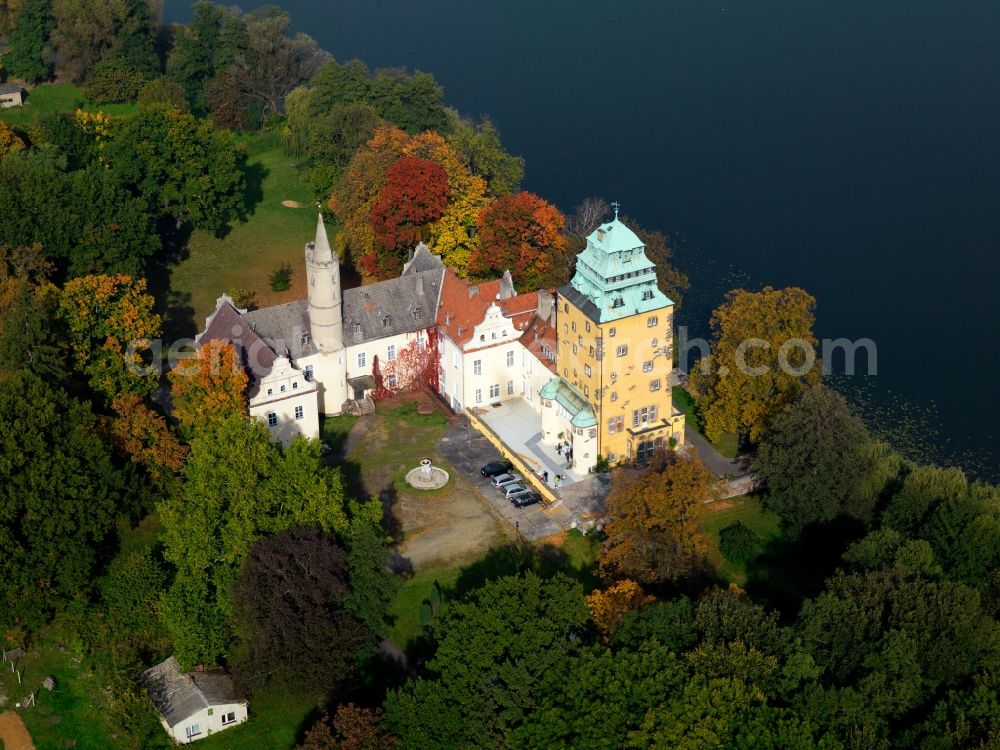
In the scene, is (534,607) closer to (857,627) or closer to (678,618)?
(678,618)

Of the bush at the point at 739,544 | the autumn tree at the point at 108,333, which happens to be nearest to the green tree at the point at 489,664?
the bush at the point at 739,544

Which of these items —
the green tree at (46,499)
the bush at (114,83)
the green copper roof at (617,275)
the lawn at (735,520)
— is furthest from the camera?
the bush at (114,83)

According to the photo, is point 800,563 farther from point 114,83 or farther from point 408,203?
point 114,83

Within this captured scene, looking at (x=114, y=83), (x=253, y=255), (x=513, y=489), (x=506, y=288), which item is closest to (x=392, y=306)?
(x=506, y=288)

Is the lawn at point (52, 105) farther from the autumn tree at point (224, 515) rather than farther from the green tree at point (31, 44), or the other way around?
the autumn tree at point (224, 515)

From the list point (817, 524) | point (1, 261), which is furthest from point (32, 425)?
point (817, 524)
